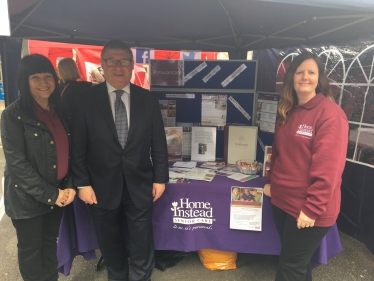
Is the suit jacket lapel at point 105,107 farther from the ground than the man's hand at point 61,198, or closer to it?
farther from the ground

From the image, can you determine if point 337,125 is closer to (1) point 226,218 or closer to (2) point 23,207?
(1) point 226,218

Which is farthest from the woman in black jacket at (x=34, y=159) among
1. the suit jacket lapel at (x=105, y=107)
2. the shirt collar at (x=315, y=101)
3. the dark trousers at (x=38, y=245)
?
the shirt collar at (x=315, y=101)

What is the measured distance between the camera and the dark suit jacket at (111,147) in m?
1.49

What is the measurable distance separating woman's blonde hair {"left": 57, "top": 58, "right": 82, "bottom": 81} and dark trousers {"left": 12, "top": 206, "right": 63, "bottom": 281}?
159 cm

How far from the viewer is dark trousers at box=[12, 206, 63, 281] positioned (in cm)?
144

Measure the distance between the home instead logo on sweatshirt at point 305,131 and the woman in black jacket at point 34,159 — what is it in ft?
4.01

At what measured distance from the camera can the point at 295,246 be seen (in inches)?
52.9

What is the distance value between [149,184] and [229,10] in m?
1.42

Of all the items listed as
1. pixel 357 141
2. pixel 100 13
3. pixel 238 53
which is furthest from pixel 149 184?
pixel 238 53

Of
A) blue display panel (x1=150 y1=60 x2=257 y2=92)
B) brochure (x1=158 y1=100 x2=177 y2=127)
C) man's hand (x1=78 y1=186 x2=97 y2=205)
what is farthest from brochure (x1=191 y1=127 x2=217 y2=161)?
man's hand (x1=78 y1=186 x2=97 y2=205)

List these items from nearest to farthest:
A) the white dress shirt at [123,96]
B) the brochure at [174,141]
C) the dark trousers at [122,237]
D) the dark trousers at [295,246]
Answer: the dark trousers at [295,246], the white dress shirt at [123,96], the dark trousers at [122,237], the brochure at [174,141]

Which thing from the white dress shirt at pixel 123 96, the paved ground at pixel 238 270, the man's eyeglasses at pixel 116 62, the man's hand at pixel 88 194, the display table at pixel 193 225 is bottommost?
the paved ground at pixel 238 270

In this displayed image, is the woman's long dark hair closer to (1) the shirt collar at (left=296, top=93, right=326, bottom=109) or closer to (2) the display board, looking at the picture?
(2) the display board

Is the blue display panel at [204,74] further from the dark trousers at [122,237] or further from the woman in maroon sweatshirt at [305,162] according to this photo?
the dark trousers at [122,237]
